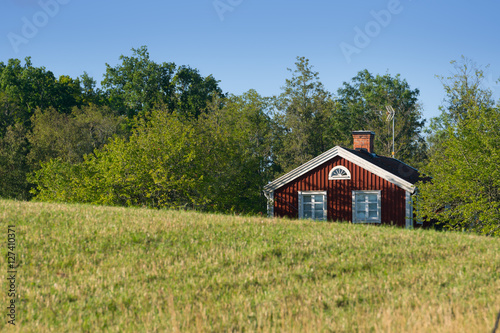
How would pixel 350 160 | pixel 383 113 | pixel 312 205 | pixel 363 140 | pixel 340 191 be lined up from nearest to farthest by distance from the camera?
pixel 350 160 → pixel 340 191 → pixel 312 205 → pixel 363 140 → pixel 383 113

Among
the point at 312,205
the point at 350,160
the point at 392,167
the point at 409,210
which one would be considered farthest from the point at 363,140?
the point at 409,210

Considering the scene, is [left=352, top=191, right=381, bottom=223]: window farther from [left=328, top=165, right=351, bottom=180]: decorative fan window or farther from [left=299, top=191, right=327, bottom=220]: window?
[left=299, top=191, right=327, bottom=220]: window

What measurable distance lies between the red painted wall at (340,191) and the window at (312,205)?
0.24 metres

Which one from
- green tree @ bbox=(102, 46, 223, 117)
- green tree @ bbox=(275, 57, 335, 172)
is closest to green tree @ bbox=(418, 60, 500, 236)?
green tree @ bbox=(275, 57, 335, 172)

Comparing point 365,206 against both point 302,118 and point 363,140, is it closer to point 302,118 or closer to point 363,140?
point 363,140

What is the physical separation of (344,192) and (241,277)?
18974 mm

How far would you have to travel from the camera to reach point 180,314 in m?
9.23

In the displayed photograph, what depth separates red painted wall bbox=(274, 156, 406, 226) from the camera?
28.6 meters

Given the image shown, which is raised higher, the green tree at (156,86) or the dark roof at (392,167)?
the green tree at (156,86)

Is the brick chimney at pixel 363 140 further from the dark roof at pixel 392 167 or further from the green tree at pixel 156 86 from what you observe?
the green tree at pixel 156 86

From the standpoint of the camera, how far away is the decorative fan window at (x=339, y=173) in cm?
2952

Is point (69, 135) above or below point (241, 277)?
above

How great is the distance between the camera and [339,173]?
29.7m

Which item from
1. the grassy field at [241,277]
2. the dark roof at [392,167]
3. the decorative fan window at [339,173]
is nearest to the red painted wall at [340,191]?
the decorative fan window at [339,173]
